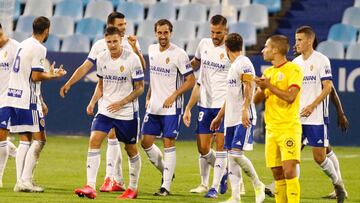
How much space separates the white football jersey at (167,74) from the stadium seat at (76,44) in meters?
10.6

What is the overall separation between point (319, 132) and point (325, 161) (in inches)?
14.4

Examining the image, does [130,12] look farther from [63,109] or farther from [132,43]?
[132,43]

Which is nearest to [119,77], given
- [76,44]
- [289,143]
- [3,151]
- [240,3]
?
[3,151]

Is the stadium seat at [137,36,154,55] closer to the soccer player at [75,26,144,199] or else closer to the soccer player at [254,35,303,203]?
the soccer player at [75,26,144,199]

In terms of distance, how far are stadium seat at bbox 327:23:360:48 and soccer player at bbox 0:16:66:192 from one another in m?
12.2

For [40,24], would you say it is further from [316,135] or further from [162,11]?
[162,11]

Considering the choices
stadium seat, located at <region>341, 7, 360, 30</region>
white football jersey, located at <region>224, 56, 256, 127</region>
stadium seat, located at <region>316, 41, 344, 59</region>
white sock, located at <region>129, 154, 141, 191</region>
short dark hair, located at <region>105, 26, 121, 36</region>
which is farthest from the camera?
stadium seat, located at <region>341, 7, 360, 30</region>

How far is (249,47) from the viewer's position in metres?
25.4

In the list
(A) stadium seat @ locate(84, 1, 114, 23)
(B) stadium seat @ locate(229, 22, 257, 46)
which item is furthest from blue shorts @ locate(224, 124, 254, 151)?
(A) stadium seat @ locate(84, 1, 114, 23)

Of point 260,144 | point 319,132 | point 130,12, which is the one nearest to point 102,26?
point 130,12

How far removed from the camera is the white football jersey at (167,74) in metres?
14.4

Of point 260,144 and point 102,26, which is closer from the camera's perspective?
point 260,144

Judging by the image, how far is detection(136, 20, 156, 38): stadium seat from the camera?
2567cm

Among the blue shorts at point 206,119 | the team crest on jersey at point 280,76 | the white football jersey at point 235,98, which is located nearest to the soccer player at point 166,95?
the blue shorts at point 206,119
